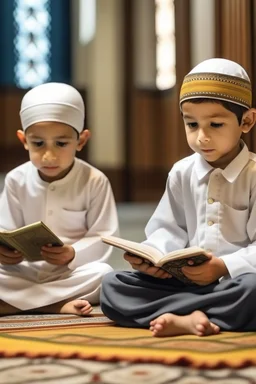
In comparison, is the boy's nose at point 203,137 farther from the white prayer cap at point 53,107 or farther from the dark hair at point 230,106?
the white prayer cap at point 53,107

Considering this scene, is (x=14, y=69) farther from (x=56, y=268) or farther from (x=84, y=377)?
(x=84, y=377)

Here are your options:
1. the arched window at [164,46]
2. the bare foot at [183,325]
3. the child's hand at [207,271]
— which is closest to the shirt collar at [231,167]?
the child's hand at [207,271]

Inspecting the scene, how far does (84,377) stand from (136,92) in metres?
5.48

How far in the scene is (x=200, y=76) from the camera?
1.61 metres

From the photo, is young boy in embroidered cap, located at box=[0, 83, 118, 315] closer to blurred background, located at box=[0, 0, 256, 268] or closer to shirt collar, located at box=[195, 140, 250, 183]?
shirt collar, located at box=[195, 140, 250, 183]

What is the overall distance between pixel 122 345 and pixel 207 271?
30 centimetres

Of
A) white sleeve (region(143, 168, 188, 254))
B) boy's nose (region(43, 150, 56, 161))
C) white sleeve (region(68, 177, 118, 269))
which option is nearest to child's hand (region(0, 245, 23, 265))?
white sleeve (region(68, 177, 118, 269))

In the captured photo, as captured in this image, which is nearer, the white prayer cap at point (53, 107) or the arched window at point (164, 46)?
the white prayer cap at point (53, 107)

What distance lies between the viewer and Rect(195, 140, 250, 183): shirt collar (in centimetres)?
164

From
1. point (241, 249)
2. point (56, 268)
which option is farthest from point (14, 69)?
point (241, 249)

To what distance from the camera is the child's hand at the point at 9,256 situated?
1.89 meters

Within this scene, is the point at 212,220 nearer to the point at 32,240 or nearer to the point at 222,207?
the point at 222,207

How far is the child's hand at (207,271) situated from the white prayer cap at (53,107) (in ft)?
2.19

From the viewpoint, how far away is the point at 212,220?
165cm
